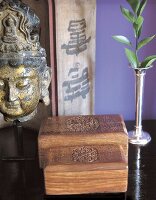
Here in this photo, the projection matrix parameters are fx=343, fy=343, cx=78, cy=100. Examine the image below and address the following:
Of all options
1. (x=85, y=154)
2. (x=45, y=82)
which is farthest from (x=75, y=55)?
(x=85, y=154)

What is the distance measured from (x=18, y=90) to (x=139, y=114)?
339 mm

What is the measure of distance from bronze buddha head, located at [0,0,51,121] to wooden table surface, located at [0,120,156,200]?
0.12 meters

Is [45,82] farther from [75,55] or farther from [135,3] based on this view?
[135,3]

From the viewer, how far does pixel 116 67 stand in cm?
98

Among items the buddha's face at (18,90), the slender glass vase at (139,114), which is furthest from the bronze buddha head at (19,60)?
the slender glass vase at (139,114)

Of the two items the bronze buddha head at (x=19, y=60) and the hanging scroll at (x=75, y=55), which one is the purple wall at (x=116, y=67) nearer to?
→ the hanging scroll at (x=75, y=55)

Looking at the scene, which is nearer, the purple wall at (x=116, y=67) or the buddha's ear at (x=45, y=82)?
the buddha's ear at (x=45, y=82)

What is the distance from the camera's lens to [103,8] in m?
0.92

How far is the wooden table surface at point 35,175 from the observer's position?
0.67 m

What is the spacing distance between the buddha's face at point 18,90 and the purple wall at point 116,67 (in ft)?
0.99

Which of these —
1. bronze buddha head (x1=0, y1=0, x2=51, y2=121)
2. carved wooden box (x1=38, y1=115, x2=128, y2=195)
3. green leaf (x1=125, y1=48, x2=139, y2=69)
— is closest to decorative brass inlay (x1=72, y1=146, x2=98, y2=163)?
carved wooden box (x1=38, y1=115, x2=128, y2=195)

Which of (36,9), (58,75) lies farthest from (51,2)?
(58,75)

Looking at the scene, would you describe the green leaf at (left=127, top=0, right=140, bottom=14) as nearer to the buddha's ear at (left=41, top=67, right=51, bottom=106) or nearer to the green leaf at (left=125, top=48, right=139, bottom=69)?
the green leaf at (left=125, top=48, right=139, bottom=69)

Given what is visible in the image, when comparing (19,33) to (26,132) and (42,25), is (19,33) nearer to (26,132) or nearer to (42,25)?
(42,25)
